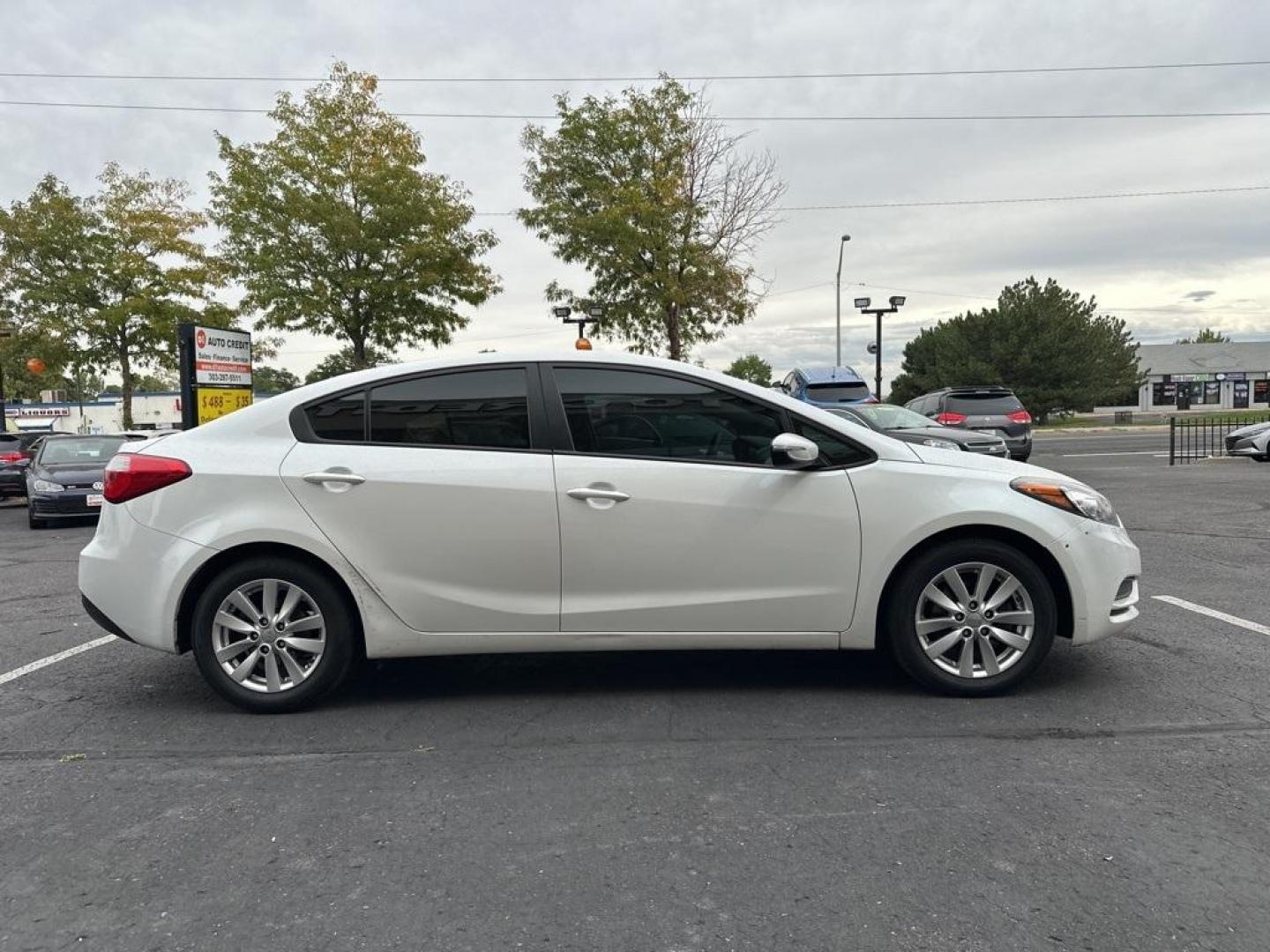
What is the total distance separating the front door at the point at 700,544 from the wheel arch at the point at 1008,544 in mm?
191

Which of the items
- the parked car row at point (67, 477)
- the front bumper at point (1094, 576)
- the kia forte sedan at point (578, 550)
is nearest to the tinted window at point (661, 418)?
the kia forte sedan at point (578, 550)

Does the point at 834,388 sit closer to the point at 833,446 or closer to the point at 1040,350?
the point at 833,446

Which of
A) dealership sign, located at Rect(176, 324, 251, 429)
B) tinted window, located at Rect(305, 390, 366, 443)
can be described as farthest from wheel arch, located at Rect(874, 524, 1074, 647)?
dealership sign, located at Rect(176, 324, 251, 429)

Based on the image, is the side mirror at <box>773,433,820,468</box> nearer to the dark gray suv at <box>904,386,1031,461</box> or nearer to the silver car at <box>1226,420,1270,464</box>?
→ the dark gray suv at <box>904,386,1031,461</box>

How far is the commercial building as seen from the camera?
72.8 m

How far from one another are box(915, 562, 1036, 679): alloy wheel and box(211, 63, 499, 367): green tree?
18.7m

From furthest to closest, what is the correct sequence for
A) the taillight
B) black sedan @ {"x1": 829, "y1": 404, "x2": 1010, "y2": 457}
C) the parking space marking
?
1. the parking space marking
2. black sedan @ {"x1": 829, "y1": 404, "x2": 1010, "y2": 457}
3. the taillight

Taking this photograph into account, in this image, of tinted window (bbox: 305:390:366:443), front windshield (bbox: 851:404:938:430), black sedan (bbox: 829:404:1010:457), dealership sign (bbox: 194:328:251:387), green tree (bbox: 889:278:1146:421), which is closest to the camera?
tinted window (bbox: 305:390:366:443)

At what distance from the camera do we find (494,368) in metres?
4.16

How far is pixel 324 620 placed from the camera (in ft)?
12.8

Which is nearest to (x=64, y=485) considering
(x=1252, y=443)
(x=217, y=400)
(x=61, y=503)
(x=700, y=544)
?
→ (x=61, y=503)

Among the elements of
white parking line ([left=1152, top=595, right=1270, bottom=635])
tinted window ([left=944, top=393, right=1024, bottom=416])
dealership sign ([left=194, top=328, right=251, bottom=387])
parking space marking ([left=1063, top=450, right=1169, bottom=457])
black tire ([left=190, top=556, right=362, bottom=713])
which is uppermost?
dealership sign ([left=194, top=328, right=251, bottom=387])

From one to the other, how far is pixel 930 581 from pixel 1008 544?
1.36ft

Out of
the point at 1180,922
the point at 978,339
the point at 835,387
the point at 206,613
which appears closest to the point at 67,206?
the point at 835,387
